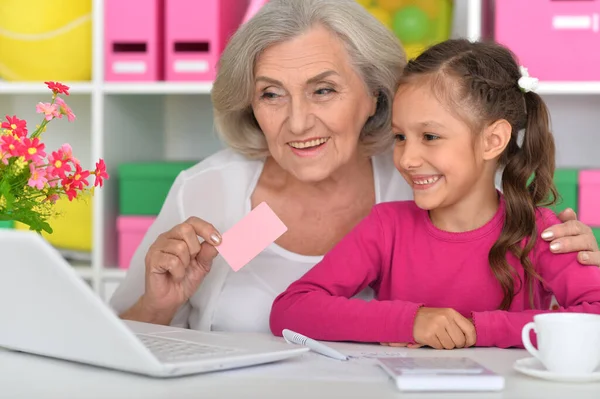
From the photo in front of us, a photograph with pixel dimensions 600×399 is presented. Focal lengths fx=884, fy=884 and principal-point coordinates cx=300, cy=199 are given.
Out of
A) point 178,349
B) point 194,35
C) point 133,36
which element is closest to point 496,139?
point 178,349

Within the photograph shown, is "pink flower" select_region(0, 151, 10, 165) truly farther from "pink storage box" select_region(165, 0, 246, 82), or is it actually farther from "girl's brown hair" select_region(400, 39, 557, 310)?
"pink storage box" select_region(165, 0, 246, 82)

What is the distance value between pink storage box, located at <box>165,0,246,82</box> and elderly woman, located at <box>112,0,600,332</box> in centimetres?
54

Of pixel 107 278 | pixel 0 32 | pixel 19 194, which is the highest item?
pixel 0 32

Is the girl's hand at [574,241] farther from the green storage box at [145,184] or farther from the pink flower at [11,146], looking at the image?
the green storage box at [145,184]

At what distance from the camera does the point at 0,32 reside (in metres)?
2.54

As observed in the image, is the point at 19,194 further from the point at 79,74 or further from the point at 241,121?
the point at 79,74

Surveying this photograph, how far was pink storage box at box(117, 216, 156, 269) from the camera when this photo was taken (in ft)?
8.16

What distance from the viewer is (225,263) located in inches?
71.6

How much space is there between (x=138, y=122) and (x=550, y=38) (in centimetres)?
122

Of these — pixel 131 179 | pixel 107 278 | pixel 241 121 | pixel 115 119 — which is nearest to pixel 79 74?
pixel 115 119

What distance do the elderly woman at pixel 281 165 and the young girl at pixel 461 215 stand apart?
0.20 meters

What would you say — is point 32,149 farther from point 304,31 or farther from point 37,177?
point 304,31

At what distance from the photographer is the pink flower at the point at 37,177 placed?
3.56ft

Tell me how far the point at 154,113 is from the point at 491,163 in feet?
4.79
